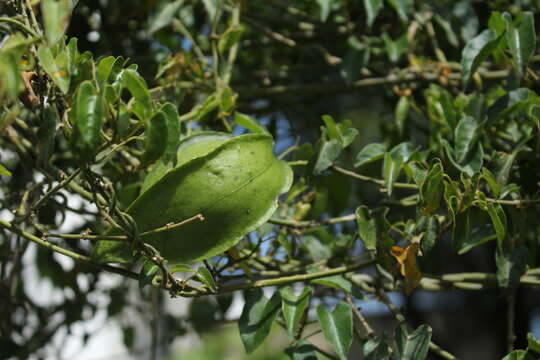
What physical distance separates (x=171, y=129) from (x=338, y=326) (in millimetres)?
323

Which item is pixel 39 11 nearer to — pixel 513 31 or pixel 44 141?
pixel 44 141

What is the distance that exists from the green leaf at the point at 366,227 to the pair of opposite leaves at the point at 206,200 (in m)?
0.14

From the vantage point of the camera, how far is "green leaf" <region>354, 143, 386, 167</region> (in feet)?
2.99

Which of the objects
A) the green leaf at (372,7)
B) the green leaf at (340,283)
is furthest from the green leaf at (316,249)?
the green leaf at (372,7)

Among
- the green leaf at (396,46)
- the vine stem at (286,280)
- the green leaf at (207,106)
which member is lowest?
the vine stem at (286,280)

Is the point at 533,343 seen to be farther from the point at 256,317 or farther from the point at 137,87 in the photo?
the point at 137,87

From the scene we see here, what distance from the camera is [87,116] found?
579 mm

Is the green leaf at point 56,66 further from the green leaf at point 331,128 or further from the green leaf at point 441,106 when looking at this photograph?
the green leaf at point 441,106

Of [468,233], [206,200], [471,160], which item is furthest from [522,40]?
[206,200]

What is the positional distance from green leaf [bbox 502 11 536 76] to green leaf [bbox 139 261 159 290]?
0.53m

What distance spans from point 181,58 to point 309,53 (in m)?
0.35

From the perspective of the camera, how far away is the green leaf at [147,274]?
726 millimetres

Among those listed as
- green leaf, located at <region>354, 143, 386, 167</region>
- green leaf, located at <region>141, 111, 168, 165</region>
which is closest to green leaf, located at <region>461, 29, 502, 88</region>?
green leaf, located at <region>354, 143, 386, 167</region>

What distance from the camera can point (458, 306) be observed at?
9.29 ft
